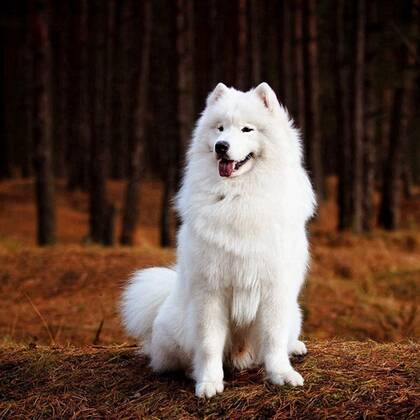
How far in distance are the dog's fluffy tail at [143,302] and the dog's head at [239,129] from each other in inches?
45.5

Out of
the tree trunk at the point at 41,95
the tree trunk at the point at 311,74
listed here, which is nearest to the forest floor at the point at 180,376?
the tree trunk at the point at 41,95

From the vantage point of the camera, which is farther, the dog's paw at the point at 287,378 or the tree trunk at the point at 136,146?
the tree trunk at the point at 136,146

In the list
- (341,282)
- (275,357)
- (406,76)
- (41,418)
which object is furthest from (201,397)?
(406,76)

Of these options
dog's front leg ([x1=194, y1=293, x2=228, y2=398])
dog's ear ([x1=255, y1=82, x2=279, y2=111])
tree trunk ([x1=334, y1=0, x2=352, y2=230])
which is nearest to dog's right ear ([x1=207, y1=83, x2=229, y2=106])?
dog's ear ([x1=255, y1=82, x2=279, y2=111])

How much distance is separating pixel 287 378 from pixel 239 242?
875mm

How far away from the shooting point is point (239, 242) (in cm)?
414

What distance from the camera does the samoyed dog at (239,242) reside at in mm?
4129

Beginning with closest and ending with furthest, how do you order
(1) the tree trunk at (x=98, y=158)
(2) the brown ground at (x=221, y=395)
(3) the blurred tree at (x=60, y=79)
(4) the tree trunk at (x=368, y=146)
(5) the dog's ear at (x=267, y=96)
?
(2) the brown ground at (x=221, y=395) → (5) the dog's ear at (x=267, y=96) → (1) the tree trunk at (x=98, y=158) → (4) the tree trunk at (x=368, y=146) → (3) the blurred tree at (x=60, y=79)

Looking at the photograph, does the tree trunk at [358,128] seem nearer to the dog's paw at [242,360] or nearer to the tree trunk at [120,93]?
the tree trunk at [120,93]

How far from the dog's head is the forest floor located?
140 centimetres

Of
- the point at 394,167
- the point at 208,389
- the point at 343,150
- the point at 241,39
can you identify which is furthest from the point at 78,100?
the point at 208,389

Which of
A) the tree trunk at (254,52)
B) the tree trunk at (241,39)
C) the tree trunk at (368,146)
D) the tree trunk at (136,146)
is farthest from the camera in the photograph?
the tree trunk at (254,52)

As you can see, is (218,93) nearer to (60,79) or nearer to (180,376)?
(180,376)

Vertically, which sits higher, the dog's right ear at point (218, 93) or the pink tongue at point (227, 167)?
the dog's right ear at point (218, 93)
